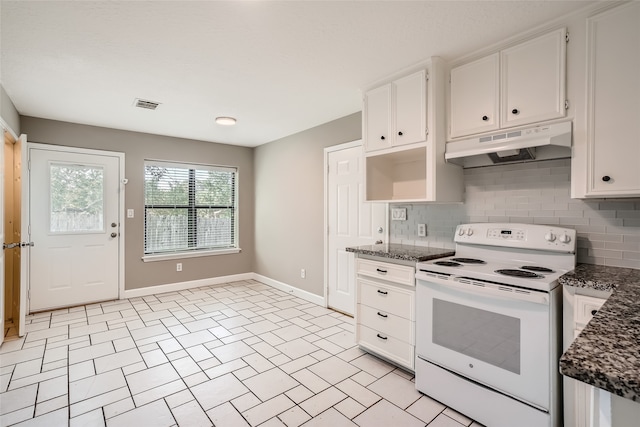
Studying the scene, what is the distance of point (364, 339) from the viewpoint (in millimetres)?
2723

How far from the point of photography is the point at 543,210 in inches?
85.2

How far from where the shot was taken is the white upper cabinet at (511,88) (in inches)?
75.0

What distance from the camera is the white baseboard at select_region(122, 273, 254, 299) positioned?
4.47 metres

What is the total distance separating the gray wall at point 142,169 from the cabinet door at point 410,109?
3.51 metres

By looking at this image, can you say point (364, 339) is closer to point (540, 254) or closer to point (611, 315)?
point (540, 254)

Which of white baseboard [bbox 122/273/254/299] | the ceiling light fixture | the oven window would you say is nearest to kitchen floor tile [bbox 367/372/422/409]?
the oven window

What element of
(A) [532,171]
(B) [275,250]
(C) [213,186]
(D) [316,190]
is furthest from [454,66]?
(C) [213,186]

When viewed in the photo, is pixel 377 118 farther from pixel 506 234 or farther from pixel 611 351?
pixel 611 351

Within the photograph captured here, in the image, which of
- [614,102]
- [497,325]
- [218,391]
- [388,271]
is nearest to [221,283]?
[218,391]

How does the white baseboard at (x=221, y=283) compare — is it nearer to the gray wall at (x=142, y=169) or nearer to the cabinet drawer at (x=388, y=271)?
the gray wall at (x=142, y=169)

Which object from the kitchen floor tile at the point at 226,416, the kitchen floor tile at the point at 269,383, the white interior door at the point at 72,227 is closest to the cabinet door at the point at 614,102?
the kitchen floor tile at the point at 269,383

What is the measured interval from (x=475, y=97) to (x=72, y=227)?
4722mm

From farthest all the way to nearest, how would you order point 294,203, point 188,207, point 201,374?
point 188,207 < point 294,203 < point 201,374

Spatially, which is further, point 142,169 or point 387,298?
point 142,169
